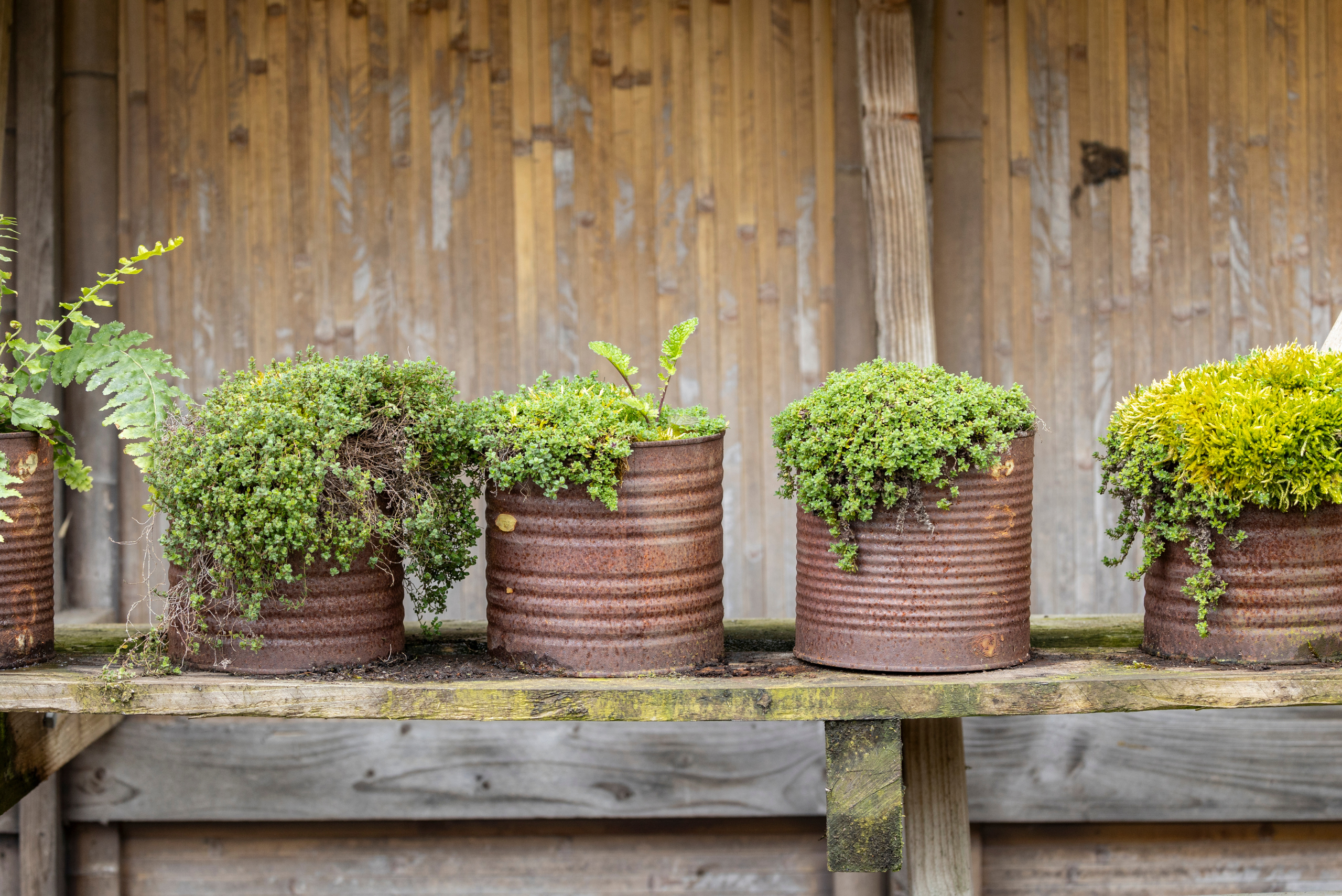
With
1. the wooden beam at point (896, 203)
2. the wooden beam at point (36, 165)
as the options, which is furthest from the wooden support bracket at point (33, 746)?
the wooden beam at point (896, 203)

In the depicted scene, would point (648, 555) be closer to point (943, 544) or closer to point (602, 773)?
point (943, 544)

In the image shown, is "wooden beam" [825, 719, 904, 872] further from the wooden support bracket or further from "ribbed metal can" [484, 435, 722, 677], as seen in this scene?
the wooden support bracket

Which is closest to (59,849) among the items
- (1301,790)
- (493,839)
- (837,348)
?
(493,839)

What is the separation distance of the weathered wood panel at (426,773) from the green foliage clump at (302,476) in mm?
1334

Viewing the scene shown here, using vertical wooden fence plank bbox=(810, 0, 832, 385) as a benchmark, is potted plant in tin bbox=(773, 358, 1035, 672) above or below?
below

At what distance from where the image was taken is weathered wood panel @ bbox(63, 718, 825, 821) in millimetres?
3029

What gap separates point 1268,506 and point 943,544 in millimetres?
489

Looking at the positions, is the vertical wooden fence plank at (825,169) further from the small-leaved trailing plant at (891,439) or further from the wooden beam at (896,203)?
the small-leaved trailing plant at (891,439)

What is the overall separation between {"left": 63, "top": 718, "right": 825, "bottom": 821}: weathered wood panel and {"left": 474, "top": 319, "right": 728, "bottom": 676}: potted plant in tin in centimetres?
130

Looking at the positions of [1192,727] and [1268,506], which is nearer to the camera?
[1268,506]

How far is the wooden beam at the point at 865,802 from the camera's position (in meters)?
1.74

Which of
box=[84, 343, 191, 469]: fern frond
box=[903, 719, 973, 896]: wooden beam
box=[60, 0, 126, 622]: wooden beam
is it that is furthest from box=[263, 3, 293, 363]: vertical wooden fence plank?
box=[903, 719, 973, 896]: wooden beam

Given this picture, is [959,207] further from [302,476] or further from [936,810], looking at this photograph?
[302,476]

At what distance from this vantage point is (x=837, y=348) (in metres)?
3.05
